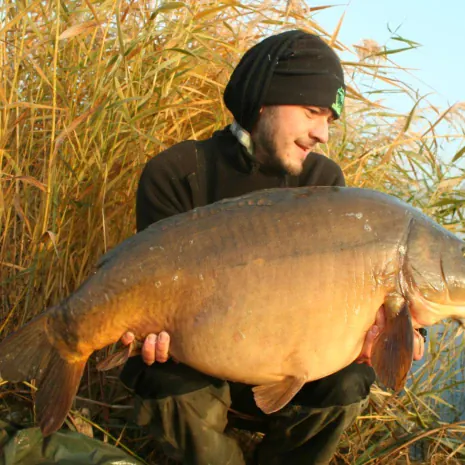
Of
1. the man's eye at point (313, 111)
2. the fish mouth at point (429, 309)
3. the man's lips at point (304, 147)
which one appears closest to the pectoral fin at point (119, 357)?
the fish mouth at point (429, 309)

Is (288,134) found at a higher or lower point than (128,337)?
higher

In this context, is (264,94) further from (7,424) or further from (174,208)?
(7,424)

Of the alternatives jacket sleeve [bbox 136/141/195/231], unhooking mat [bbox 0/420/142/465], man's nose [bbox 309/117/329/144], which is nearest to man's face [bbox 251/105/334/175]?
man's nose [bbox 309/117/329/144]

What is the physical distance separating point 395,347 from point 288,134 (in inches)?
38.8

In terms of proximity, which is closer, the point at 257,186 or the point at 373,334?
the point at 373,334

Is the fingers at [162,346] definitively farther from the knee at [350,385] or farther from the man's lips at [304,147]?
the man's lips at [304,147]

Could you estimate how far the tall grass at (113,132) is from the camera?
286 cm

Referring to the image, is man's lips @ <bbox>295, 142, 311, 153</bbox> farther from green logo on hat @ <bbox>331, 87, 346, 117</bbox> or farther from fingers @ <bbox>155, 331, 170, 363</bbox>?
fingers @ <bbox>155, 331, 170, 363</bbox>

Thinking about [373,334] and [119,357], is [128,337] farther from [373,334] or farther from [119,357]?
[373,334]

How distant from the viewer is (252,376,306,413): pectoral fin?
2.11 meters

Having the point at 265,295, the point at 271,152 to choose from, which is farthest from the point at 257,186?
the point at 265,295

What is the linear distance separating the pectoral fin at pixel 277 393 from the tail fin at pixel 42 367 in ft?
1.96

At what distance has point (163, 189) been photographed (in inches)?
105

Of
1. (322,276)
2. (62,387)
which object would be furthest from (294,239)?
(62,387)
